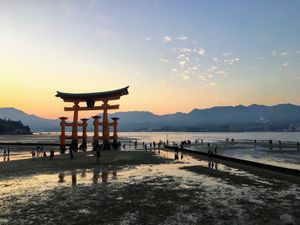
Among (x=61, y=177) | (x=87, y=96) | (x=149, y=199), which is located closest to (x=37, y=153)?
(x=87, y=96)

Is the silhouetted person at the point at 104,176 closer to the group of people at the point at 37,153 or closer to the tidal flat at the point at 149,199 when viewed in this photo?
the tidal flat at the point at 149,199

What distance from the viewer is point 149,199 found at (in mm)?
15828

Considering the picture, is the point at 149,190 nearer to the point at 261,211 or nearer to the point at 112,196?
the point at 112,196

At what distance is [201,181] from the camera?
21.8m

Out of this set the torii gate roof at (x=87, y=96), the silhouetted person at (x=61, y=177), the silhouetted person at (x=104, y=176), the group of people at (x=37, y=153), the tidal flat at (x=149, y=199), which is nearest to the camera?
→ the tidal flat at (x=149, y=199)

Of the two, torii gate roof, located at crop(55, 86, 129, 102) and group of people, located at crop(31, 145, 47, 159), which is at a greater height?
torii gate roof, located at crop(55, 86, 129, 102)

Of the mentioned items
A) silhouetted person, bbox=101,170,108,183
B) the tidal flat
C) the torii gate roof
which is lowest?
silhouetted person, bbox=101,170,108,183

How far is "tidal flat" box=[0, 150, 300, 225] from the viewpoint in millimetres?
12328

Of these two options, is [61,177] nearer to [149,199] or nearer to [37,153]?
[149,199]

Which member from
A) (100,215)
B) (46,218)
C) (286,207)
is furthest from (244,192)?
(46,218)

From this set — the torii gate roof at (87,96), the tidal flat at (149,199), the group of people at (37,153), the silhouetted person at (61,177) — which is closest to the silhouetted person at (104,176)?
the tidal flat at (149,199)

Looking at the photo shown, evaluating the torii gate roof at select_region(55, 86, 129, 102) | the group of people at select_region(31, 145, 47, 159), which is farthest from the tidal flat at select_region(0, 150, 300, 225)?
the torii gate roof at select_region(55, 86, 129, 102)

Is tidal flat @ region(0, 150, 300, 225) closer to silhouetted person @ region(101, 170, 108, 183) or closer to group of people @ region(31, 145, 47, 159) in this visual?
silhouetted person @ region(101, 170, 108, 183)

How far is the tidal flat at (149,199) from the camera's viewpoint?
12.3 meters
